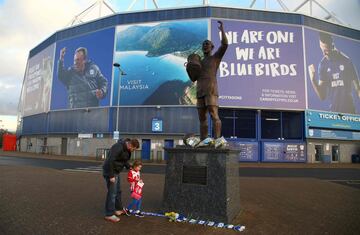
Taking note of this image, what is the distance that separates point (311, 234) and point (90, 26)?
41435 millimetres

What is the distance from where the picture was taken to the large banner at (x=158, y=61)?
1375 inches

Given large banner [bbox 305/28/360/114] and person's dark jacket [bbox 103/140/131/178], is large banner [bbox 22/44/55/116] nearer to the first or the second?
large banner [bbox 305/28/360/114]

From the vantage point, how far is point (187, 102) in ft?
112

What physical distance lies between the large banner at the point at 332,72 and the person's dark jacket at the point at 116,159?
1309 inches

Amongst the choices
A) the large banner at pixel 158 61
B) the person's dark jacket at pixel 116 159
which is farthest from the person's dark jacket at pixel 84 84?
the person's dark jacket at pixel 116 159

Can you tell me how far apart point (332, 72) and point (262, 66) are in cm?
968

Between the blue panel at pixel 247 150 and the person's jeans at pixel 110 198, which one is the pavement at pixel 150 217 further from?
the blue panel at pixel 247 150

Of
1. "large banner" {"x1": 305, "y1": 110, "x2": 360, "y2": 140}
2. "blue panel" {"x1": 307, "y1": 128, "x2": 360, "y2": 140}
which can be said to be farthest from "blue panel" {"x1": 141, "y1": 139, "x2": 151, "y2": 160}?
"blue panel" {"x1": 307, "y1": 128, "x2": 360, "y2": 140}

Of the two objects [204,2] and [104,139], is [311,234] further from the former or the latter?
[204,2]

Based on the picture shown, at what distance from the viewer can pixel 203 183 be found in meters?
6.39

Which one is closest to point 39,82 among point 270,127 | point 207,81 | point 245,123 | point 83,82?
point 83,82

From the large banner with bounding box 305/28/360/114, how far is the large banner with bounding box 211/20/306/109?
5.06ft

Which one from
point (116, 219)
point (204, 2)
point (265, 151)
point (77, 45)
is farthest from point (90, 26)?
point (116, 219)

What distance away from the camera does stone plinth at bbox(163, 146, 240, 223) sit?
6164 millimetres
